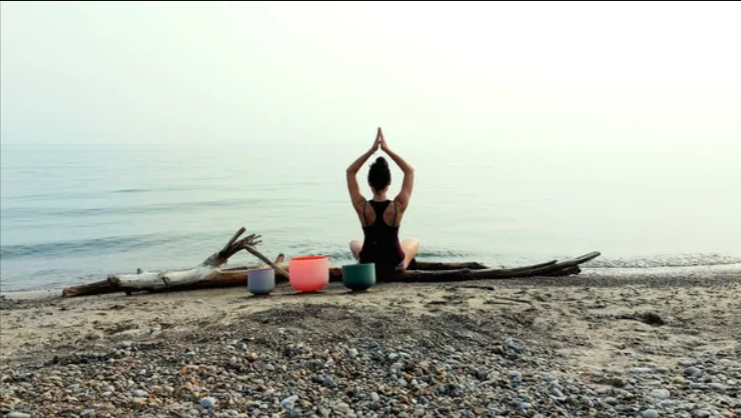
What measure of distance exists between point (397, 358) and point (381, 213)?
12.4 ft

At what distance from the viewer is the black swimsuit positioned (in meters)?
8.45

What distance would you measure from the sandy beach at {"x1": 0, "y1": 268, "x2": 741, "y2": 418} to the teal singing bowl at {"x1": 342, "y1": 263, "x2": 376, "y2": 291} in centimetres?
36

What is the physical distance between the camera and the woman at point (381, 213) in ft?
27.5

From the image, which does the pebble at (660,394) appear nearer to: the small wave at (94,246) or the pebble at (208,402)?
the pebble at (208,402)

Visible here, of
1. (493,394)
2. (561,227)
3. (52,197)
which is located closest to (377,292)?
(493,394)

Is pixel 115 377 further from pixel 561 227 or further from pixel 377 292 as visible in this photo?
pixel 561 227

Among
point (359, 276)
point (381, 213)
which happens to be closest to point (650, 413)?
point (359, 276)

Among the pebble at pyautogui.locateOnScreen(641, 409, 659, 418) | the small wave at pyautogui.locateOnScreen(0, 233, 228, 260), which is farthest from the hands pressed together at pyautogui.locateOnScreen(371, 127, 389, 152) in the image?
the small wave at pyautogui.locateOnScreen(0, 233, 228, 260)

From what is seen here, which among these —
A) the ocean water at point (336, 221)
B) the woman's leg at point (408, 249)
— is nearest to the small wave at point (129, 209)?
the ocean water at point (336, 221)

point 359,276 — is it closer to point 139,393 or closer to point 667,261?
point 139,393

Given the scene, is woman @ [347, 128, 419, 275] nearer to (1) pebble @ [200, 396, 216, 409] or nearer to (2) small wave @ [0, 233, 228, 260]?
(1) pebble @ [200, 396, 216, 409]

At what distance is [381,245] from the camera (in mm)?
8594

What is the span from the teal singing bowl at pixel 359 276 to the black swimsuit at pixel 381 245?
2.22ft

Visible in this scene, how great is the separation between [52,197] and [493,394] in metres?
26.8
